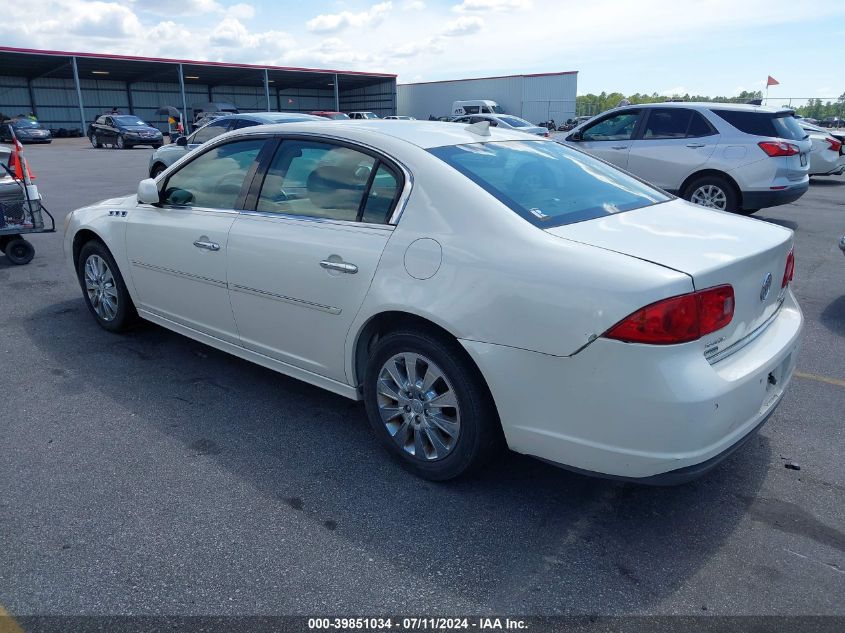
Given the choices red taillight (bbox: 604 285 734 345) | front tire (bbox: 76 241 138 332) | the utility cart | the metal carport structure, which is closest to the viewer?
red taillight (bbox: 604 285 734 345)

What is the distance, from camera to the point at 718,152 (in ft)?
30.2

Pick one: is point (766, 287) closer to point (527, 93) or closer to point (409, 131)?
point (409, 131)

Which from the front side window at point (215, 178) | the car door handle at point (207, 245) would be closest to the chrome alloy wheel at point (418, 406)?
the car door handle at point (207, 245)

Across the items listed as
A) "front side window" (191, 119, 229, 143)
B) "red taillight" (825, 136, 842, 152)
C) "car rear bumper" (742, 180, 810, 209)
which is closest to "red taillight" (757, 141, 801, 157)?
"car rear bumper" (742, 180, 810, 209)

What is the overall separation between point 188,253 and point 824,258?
288 inches

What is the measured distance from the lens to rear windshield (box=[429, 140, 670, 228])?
297 centimetres

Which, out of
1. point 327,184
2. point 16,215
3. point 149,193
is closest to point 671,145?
point 327,184

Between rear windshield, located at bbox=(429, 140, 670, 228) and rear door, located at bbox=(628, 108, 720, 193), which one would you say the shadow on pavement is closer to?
rear windshield, located at bbox=(429, 140, 670, 228)

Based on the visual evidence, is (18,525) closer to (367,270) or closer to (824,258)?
(367,270)

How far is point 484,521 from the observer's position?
282 cm

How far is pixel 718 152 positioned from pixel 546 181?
712cm

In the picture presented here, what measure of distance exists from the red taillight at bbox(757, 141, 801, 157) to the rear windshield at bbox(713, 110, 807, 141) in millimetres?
207

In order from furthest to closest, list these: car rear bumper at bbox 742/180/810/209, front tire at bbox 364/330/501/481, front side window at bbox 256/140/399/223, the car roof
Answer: car rear bumper at bbox 742/180/810/209 < the car roof < front side window at bbox 256/140/399/223 < front tire at bbox 364/330/501/481

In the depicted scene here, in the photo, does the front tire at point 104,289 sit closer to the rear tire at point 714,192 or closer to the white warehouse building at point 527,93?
the rear tire at point 714,192
